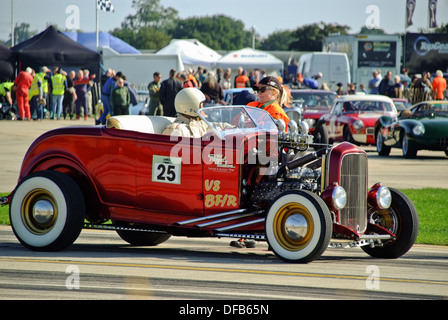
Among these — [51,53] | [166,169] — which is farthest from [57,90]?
[166,169]

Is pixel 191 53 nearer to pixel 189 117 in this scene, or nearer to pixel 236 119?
pixel 189 117

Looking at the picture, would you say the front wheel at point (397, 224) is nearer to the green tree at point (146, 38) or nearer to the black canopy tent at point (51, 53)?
the black canopy tent at point (51, 53)

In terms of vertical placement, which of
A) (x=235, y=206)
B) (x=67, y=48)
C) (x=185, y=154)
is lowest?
(x=235, y=206)

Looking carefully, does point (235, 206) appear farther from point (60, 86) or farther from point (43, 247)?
point (60, 86)

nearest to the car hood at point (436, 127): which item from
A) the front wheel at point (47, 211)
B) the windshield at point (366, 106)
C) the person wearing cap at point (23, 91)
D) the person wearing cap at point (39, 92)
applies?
the windshield at point (366, 106)

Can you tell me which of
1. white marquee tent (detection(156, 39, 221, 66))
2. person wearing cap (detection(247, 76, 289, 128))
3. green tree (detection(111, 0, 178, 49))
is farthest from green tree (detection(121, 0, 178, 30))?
person wearing cap (detection(247, 76, 289, 128))

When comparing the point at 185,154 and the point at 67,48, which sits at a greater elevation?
the point at 67,48

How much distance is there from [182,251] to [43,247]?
1.40m

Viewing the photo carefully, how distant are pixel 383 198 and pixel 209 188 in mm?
1668

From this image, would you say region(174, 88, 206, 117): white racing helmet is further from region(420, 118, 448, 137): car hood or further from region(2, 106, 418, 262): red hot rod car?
region(420, 118, 448, 137): car hood
